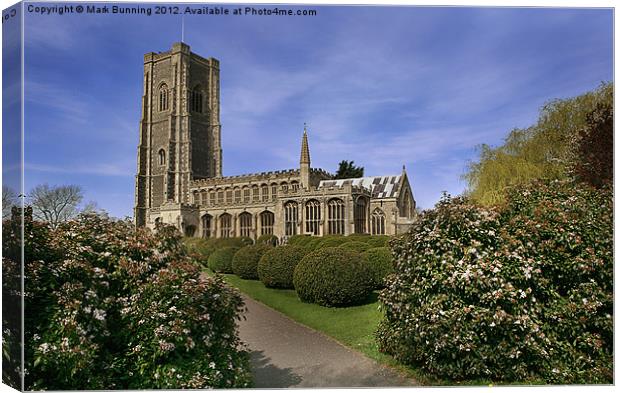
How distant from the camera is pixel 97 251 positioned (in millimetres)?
6004

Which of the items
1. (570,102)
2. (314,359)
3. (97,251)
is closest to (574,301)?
(570,102)

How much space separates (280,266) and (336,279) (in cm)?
248

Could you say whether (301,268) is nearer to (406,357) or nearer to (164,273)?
(406,357)

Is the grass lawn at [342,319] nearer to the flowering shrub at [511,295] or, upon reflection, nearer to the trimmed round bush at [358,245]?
the flowering shrub at [511,295]

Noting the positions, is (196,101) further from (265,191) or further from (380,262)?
(380,262)

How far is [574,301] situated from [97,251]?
7.07 meters

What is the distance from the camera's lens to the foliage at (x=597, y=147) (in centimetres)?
753

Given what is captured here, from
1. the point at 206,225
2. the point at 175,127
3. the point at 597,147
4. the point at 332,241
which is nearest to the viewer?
the point at 597,147

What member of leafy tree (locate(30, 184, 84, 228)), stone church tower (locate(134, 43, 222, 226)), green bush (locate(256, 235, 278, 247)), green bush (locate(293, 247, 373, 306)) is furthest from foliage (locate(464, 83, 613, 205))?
green bush (locate(256, 235, 278, 247))

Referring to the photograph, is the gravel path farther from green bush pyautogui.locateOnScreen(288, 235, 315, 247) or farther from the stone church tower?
green bush pyautogui.locateOnScreen(288, 235, 315, 247)

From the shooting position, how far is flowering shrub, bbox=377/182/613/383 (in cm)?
630

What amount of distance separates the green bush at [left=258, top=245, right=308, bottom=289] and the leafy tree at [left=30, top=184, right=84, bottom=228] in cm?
613

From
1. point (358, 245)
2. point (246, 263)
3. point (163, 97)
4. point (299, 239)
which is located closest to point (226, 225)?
point (299, 239)

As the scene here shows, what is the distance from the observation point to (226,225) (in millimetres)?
16656
